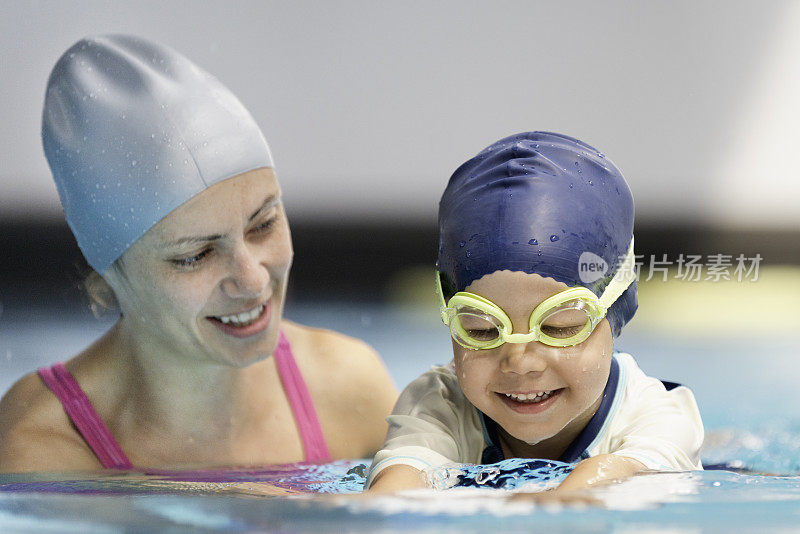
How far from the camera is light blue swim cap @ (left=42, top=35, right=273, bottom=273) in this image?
252 cm

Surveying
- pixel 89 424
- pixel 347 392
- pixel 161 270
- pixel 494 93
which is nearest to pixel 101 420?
pixel 89 424

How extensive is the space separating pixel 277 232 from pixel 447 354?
11.2 feet

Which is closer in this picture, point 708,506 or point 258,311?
point 708,506

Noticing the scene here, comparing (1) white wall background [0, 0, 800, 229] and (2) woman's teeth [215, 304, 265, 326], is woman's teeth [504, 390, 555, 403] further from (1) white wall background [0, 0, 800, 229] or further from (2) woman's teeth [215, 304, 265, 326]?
(1) white wall background [0, 0, 800, 229]

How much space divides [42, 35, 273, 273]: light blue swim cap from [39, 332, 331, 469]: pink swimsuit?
1.12 ft

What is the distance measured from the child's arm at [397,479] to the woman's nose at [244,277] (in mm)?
694

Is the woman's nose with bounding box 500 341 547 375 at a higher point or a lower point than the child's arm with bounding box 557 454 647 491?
higher

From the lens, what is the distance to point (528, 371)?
198cm

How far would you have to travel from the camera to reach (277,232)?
265 cm

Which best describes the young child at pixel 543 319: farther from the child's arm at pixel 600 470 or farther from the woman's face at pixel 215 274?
the woman's face at pixel 215 274

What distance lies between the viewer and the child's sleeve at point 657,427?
2.07m

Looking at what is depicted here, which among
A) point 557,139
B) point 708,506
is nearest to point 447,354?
point 557,139

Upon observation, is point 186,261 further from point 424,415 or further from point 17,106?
point 17,106

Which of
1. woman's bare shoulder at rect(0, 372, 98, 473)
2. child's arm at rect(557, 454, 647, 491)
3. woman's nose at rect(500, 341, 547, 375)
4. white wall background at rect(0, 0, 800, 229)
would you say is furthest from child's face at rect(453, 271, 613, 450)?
white wall background at rect(0, 0, 800, 229)
